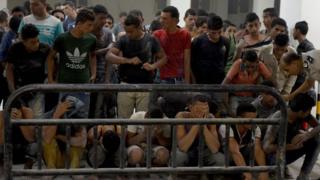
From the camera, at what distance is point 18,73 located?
527cm

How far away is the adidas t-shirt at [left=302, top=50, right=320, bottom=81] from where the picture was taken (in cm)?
481

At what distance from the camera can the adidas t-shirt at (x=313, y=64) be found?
4.81 metres

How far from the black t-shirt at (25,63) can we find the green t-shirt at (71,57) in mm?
182

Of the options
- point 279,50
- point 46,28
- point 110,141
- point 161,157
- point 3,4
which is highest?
point 3,4

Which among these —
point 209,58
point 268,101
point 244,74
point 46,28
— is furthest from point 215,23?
point 46,28

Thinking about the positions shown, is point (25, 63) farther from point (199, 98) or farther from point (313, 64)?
point (313, 64)

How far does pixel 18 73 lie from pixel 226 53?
2.23 m

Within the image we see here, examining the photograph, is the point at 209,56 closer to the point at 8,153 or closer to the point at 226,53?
the point at 226,53

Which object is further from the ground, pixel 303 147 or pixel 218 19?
pixel 218 19

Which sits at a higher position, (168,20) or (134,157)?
(168,20)

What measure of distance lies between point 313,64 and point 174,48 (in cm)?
159

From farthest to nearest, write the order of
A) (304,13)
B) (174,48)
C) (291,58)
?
(304,13)
(174,48)
(291,58)

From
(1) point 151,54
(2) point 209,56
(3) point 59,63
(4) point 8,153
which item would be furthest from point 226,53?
(4) point 8,153

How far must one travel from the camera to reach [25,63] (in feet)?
17.2
